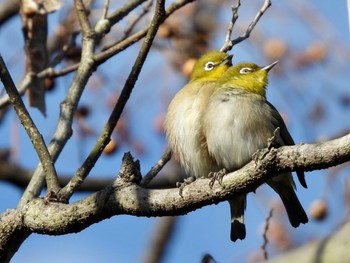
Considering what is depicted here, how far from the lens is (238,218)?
175 inches

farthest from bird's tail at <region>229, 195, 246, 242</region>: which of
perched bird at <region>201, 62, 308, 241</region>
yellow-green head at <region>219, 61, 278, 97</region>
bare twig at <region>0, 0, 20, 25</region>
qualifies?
bare twig at <region>0, 0, 20, 25</region>

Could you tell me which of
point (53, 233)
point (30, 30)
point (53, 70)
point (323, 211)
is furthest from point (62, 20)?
point (53, 233)

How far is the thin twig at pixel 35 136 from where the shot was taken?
319cm

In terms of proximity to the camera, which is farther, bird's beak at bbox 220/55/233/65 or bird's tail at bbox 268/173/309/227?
bird's beak at bbox 220/55/233/65

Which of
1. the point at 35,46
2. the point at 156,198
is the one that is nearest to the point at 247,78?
the point at 35,46

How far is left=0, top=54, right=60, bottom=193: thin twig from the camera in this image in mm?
3193

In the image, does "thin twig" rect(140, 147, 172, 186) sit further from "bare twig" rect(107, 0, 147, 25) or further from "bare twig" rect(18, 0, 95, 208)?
"bare twig" rect(107, 0, 147, 25)

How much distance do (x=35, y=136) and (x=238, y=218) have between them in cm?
161

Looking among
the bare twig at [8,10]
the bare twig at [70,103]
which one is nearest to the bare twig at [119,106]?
the bare twig at [70,103]

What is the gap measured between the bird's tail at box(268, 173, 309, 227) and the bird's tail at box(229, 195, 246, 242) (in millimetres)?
240

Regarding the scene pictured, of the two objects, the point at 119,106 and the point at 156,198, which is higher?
the point at 119,106

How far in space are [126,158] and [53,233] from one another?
0.42m

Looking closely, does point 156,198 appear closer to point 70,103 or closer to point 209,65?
point 70,103

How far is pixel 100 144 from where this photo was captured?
3234mm
